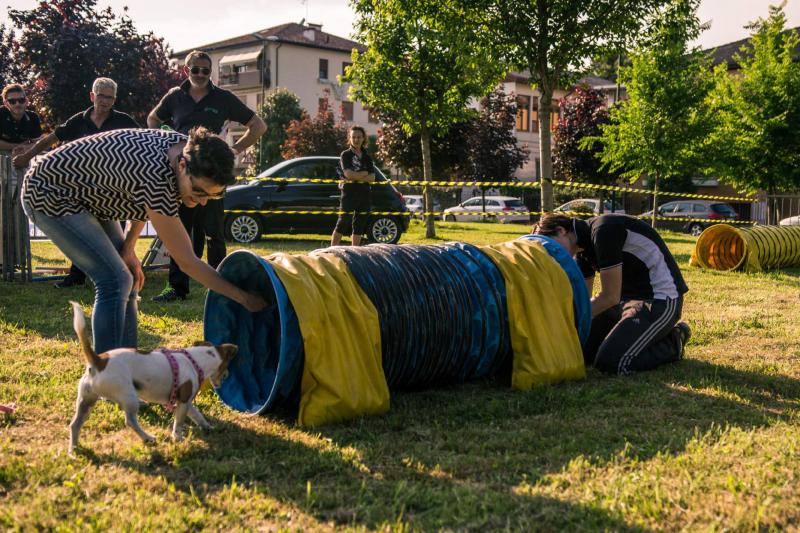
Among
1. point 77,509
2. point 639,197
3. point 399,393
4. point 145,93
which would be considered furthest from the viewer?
point 639,197

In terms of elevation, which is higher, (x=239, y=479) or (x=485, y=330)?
(x=485, y=330)

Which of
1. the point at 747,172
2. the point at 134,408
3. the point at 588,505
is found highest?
the point at 747,172

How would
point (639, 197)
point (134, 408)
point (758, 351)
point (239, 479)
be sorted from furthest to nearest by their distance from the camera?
point (639, 197)
point (758, 351)
point (134, 408)
point (239, 479)

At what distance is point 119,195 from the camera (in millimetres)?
3914

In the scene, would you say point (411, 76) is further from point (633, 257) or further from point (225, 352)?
point (225, 352)

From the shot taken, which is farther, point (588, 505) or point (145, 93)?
point (145, 93)

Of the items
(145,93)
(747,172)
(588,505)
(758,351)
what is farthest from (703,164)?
(588,505)

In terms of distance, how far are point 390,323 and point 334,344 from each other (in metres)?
0.43

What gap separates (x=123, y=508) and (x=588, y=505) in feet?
5.77

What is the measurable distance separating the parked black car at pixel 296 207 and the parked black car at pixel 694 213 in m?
14.3

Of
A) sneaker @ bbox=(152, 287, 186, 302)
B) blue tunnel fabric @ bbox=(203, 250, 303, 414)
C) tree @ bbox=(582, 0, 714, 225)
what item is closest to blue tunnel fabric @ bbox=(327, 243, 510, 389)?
blue tunnel fabric @ bbox=(203, 250, 303, 414)

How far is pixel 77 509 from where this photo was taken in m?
2.95

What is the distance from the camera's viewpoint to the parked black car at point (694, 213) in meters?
27.4

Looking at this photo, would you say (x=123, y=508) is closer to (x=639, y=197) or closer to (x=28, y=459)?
(x=28, y=459)
